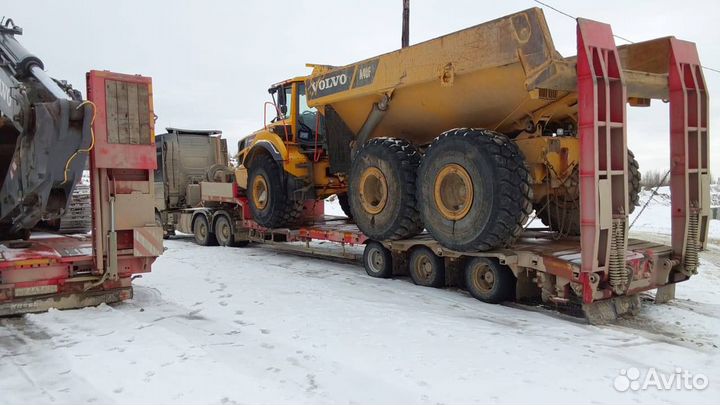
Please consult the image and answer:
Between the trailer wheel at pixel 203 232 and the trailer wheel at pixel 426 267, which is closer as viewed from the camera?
the trailer wheel at pixel 426 267

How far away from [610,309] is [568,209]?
2.14m

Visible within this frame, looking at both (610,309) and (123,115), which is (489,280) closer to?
(610,309)

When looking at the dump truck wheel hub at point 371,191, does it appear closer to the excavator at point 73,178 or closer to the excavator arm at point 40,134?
the excavator at point 73,178

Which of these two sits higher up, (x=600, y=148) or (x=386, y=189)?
(x=600, y=148)

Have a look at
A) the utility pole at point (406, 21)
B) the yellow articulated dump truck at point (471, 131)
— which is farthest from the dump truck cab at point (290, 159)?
the utility pole at point (406, 21)

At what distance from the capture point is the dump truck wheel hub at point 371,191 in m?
7.80

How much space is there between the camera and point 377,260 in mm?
8148

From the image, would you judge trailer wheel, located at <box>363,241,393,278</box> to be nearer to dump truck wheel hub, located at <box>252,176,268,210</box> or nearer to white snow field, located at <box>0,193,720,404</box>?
white snow field, located at <box>0,193,720,404</box>

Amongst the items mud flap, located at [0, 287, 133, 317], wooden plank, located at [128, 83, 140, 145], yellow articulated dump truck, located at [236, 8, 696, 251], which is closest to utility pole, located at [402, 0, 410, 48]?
yellow articulated dump truck, located at [236, 8, 696, 251]

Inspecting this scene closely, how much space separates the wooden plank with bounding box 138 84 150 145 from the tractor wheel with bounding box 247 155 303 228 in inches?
155

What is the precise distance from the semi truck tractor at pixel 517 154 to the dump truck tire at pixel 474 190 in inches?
0.6

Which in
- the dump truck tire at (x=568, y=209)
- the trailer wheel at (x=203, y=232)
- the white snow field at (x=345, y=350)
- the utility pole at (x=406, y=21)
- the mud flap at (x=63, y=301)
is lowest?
the white snow field at (x=345, y=350)

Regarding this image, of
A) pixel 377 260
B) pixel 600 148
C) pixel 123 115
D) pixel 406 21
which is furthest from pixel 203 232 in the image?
pixel 600 148

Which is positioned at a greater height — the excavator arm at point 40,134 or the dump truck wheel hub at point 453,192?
the excavator arm at point 40,134
